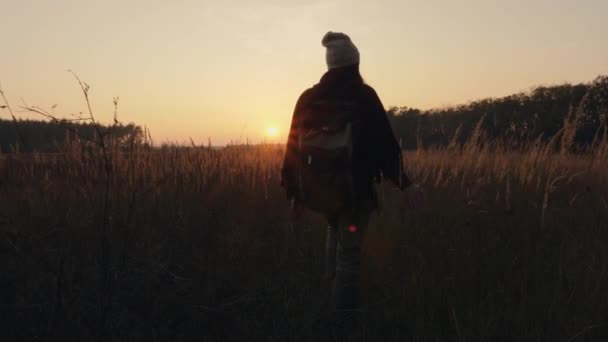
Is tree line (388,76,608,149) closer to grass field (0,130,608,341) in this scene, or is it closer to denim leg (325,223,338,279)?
grass field (0,130,608,341)

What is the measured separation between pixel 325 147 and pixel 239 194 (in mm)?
2486

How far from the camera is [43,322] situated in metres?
2.42

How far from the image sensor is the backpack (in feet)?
7.59

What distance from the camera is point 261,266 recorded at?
10.5 ft

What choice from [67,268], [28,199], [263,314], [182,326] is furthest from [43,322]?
[28,199]

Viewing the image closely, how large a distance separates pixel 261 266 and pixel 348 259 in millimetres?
983

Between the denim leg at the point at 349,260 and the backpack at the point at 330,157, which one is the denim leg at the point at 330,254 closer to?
the denim leg at the point at 349,260

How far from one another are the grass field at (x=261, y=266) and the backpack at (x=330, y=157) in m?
0.74

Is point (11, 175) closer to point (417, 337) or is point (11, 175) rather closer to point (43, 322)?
point (43, 322)

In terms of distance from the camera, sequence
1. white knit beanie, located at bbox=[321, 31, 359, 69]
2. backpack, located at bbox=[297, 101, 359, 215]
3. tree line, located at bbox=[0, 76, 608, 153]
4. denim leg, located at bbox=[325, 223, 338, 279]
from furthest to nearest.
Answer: tree line, located at bbox=[0, 76, 608, 153] → denim leg, located at bbox=[325, 223, 338, 279] → white knit beanie, located at bbox=[321, 31, 359, 69] → backpack, located at bbox=[297, 101, 359, 215]

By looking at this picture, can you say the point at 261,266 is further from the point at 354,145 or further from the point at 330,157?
the point at 354,145

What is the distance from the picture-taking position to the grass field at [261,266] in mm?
2383

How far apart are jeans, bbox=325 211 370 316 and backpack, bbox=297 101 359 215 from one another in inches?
4.1

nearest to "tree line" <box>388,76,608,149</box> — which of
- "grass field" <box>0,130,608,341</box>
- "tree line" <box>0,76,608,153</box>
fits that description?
"tree line" <box>0,76,608,153</box>
